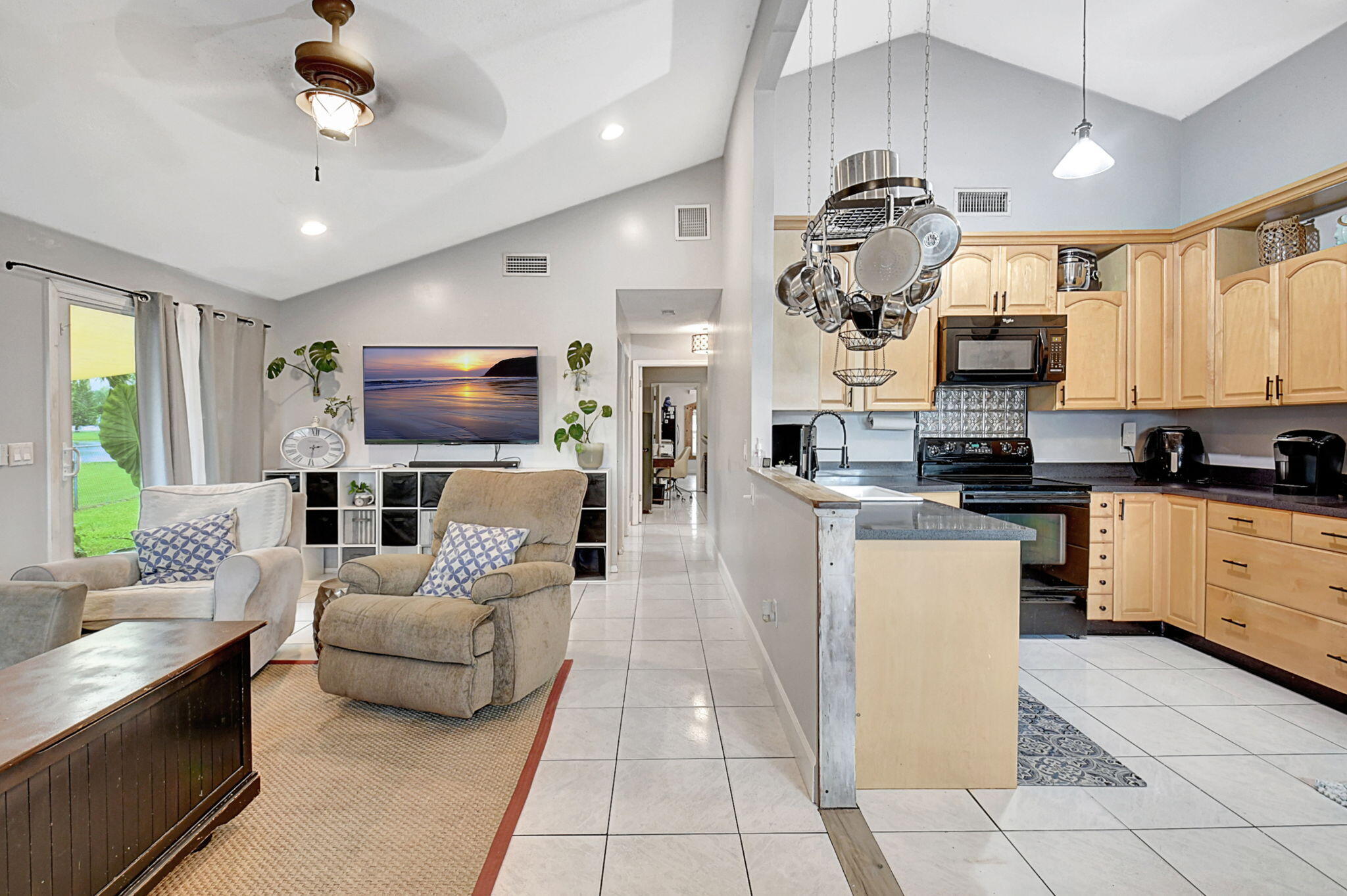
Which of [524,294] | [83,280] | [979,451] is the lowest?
[979,451]

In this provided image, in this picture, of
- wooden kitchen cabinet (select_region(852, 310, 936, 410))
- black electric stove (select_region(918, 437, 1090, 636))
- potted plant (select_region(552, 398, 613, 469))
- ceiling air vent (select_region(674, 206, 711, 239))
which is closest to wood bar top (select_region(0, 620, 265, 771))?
potted plant (select_region(552, 398, 613, 469))

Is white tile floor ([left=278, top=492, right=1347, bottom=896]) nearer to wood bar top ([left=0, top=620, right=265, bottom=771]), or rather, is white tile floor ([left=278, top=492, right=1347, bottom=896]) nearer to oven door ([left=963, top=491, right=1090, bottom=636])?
oven door ([left=963, top=491, right=1090, bottom=636])

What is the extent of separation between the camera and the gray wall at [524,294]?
494 centimetres

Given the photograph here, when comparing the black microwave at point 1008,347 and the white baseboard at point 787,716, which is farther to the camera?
the black microwave at point 1008,347

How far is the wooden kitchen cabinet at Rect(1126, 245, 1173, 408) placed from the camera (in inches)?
145

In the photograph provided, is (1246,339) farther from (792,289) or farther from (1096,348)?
(792,289)

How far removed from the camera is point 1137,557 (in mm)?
3436

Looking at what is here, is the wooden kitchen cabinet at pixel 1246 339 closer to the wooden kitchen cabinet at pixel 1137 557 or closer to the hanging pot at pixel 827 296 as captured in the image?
the wooden kitchen cabinet at pixel 1137 557

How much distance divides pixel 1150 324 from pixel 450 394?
16.5 feet

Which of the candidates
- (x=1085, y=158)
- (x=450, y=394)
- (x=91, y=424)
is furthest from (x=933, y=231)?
(x=91, y=424)

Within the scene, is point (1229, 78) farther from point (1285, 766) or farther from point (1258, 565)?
point (1285, 766)

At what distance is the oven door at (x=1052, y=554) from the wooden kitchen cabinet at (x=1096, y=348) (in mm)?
781

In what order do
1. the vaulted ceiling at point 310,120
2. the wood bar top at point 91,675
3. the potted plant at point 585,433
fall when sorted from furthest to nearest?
1. the potted plant at point 585,433
2. the vaulted ceiling at point 310,120
3. the wood bar top at point 91,675

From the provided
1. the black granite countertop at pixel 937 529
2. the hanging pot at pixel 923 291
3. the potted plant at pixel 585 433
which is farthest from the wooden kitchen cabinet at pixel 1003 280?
the potted plant at pixel 585 433
